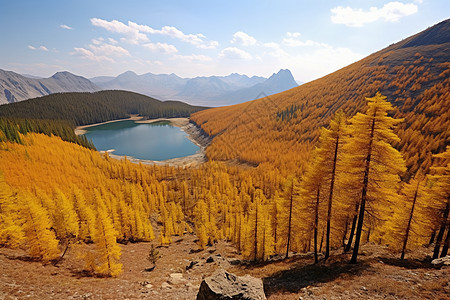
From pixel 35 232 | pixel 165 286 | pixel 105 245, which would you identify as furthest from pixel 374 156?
pixel 35 232

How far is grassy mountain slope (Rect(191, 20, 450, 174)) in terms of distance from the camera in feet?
261

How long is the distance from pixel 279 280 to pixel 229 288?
39.5ft

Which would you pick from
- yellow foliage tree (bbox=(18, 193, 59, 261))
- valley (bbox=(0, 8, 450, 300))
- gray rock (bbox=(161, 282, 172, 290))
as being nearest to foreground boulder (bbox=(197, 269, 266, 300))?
valley (bbox=(0, 8, 450, 300))

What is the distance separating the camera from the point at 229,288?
47.0 feet

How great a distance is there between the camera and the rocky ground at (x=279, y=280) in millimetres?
17281

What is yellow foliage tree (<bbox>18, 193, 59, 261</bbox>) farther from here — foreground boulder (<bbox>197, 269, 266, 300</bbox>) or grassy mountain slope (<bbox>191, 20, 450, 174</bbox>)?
grassy mountain slope (<bbox>191, 20, 450, 174</bbox>)

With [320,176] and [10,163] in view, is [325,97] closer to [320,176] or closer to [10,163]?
[320,176]

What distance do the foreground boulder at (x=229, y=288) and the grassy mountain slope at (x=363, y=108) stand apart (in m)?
84.3

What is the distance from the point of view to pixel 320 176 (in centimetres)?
2248

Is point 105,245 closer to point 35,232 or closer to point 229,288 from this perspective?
point 35,232

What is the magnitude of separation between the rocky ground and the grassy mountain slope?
6820 centimetres

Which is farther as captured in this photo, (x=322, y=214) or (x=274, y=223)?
(x=274, y=223)

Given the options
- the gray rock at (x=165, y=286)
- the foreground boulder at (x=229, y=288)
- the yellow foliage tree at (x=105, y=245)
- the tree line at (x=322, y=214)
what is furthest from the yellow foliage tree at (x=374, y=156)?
the yellow foliage tree at (x=105, y=245)

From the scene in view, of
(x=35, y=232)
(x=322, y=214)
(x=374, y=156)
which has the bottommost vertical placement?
(x=35, y=232)
